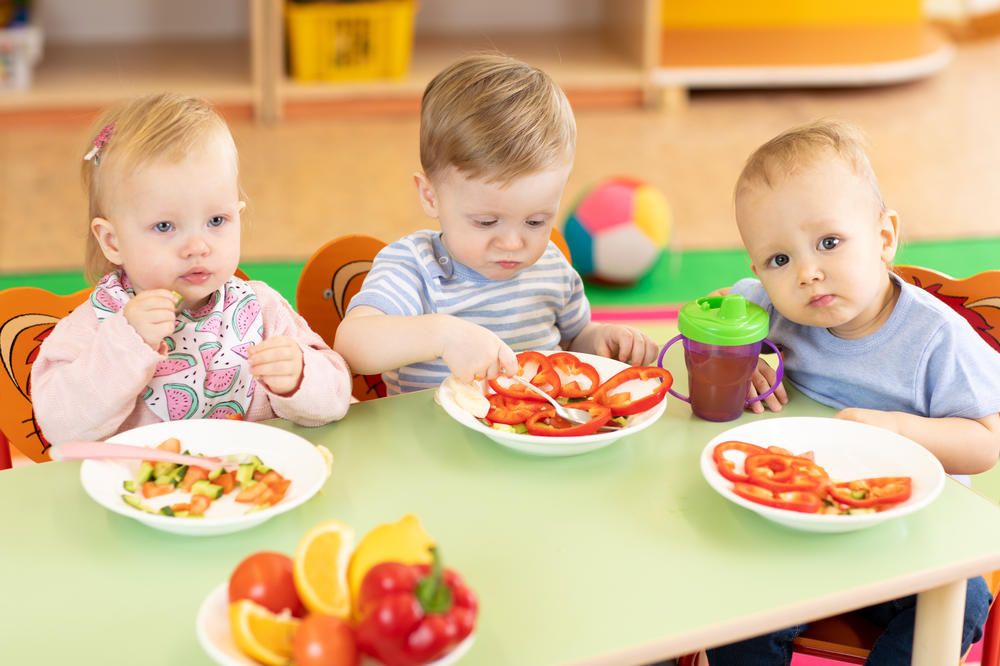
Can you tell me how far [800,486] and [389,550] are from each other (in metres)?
0.39

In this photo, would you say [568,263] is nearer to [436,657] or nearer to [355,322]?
[355,322]

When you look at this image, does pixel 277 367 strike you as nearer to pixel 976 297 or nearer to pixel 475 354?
pixel 475 354

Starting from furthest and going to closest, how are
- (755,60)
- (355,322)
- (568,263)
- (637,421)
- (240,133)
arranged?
(755,60), (240,133), (568,263), (355,322), (637,421)

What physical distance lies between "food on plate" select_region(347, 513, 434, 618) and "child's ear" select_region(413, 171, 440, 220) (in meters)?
0.60

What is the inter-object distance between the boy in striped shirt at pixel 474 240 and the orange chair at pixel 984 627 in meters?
Result: 0.35

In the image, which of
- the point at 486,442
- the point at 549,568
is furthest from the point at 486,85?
the point at 549,568

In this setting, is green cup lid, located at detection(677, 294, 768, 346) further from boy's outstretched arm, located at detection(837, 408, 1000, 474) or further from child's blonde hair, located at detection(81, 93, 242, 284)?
child's blonde hair, located at detection(81, 93, 242, 284)

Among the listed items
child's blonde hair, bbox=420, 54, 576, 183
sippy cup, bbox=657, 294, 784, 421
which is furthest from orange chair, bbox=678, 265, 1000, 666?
child's blonde hair, bbox=420, 54, 576, 183

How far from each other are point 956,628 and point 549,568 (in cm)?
35

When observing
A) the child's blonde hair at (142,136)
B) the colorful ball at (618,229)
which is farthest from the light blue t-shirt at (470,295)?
the colorful ball at (618,229)

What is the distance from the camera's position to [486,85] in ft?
4.02

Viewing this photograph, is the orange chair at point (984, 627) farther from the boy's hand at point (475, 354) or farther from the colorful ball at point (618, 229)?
the colorful ball at point (618, 229)

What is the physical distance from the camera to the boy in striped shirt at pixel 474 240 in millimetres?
1179

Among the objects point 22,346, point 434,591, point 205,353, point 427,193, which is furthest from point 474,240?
point 434,591
